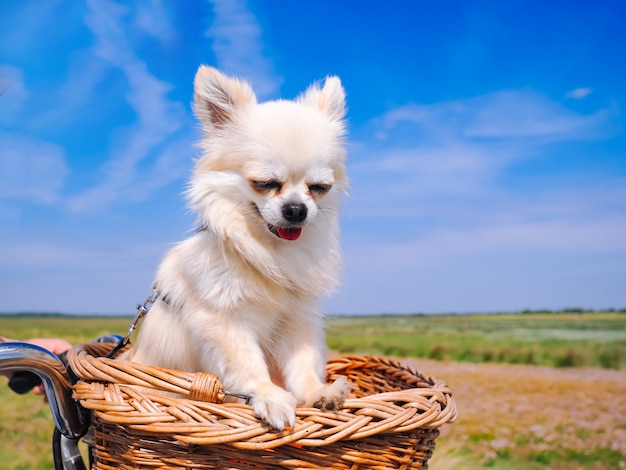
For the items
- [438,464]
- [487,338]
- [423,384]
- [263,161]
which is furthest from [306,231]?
[487,338]

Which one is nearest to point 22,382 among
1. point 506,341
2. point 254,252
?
point 254,252

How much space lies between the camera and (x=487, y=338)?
4516 mm

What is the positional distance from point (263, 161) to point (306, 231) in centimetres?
30

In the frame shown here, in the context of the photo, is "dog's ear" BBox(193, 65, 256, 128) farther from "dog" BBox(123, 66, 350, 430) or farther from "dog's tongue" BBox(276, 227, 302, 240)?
"dog's tongue" BBox(276, 227, 302, 240)

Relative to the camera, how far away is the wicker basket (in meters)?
1.15

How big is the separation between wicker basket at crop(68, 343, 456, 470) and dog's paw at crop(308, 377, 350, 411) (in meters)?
0.04

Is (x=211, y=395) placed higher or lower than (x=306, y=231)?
lower

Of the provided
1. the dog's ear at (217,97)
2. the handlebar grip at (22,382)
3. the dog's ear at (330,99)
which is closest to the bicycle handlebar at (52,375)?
the handlebar grip at (22,382)

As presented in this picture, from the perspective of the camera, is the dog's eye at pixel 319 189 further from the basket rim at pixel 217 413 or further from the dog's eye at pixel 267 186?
the basket rim at pixel 217 413

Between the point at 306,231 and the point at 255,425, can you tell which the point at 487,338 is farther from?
the point at 255,425

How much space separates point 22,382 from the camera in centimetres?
176

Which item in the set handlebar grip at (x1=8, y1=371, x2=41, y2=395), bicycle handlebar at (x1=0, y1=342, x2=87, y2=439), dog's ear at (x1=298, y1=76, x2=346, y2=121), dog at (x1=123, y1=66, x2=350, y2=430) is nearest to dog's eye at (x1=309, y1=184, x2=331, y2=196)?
dog at (x1=123, y1=66, x2=350, y2=430)

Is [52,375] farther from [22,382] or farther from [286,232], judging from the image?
[286,232]

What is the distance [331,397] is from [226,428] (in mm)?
306
